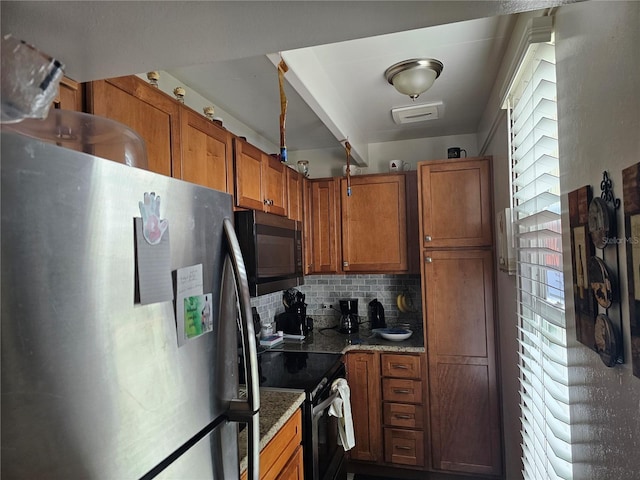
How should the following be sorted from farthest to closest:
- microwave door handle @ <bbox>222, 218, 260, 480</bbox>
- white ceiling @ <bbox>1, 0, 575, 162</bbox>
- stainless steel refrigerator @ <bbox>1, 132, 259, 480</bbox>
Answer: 1. microwave door handle @ <bbox>222, 218, 260, 480</bbox>
2. white ceiling @ <bbox>1, 0, 575, 162</bbox>
3. stainless steel refrigerator @ <bbox>1, 132, 259, 480</bbox>

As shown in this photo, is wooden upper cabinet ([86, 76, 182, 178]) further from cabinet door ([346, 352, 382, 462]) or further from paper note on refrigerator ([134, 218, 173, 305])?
cabinet door ([346, 352, 382, 462])

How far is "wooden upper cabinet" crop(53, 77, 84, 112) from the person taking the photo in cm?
102

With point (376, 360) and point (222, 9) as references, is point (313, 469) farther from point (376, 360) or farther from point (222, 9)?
point (222, 9)

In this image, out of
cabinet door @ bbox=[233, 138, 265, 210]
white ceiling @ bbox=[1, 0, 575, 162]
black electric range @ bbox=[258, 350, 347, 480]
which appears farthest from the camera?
cabinet door @ bbox=[233, 138, 265, 210]

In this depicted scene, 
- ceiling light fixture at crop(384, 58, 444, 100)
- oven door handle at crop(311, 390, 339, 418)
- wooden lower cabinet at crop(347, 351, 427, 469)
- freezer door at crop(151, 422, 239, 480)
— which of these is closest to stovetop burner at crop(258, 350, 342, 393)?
oven door handle at crop(311, 390, 339, 418)

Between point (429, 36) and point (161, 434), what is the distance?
186 cm

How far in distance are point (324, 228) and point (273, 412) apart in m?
1.81

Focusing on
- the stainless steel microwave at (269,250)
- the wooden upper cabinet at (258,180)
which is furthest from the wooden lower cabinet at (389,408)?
the wooden upper cabinet at (258,180)

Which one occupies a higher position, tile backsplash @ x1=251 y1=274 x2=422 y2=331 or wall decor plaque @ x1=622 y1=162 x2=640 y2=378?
wall decor plaque @ x1=622 y1=162 x2=640 y2=378

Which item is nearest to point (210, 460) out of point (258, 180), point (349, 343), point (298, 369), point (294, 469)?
point (294, 469)

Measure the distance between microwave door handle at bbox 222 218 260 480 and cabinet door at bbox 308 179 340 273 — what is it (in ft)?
7.32

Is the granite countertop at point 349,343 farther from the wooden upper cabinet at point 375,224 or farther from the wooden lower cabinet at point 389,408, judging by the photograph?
the wooden upper cabinet at point 375,224

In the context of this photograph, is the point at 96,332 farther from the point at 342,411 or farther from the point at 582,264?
the point at 342,411

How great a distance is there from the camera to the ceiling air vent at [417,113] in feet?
8.29
